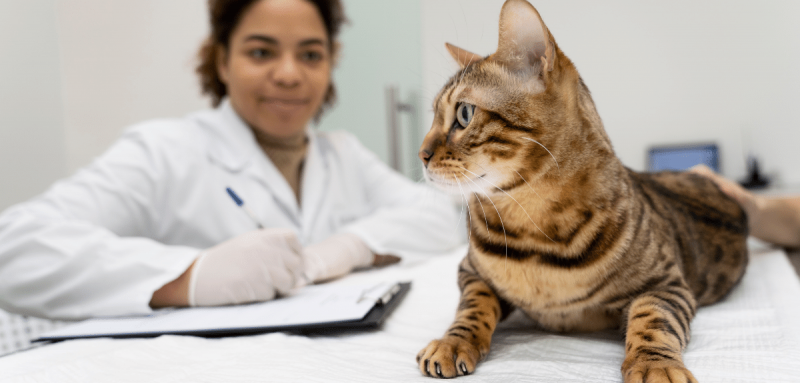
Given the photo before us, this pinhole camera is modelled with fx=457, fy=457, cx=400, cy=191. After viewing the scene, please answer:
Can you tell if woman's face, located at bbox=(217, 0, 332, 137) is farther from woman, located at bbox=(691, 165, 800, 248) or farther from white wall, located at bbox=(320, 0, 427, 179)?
woman, located at bbox=(691, 165, 800, 248)

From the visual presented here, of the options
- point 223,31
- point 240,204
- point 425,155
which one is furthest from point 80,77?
point 425,155

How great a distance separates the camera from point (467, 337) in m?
0.43

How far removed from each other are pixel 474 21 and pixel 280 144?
0.94 m

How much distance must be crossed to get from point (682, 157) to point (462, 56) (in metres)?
0.56

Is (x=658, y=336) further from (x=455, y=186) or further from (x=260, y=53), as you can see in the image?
(x=260, y=53)

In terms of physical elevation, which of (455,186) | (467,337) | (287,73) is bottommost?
(467,337)

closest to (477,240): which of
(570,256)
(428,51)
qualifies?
(570,256)

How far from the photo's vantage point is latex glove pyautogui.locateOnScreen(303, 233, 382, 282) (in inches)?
33.4

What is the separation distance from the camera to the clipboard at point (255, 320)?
526 millimetres

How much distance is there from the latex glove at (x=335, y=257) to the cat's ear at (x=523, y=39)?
0.55m

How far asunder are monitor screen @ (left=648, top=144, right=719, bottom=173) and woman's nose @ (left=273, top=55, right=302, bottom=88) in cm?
75

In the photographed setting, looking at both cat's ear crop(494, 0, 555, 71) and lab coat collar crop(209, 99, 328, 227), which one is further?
lab coat collar crop(209, 99, 328, 227)

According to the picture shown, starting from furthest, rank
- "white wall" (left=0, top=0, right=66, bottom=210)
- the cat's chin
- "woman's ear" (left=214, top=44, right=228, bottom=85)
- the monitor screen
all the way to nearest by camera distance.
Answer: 1. "woman's ear" (left=214, top=44, right=228, bottom=85)
2. "white wall" (left=0, top=0, right=66, bottom=210)
3. the monitor screen
4. the cat's chin

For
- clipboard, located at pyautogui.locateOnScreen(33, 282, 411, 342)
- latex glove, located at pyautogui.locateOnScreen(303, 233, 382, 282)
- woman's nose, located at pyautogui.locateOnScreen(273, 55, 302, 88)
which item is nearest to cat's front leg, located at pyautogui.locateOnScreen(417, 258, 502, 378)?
clipboard, located at pyautogui.locateOnScreen(33, 282, 411, 342)
